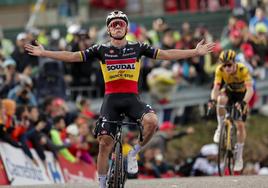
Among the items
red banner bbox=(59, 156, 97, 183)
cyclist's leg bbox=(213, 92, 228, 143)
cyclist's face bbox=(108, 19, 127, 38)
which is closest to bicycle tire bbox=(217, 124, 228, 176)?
cyclist's leg bbox=(213, 92, 228, 143)

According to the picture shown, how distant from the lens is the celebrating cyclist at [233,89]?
1888 centimetres

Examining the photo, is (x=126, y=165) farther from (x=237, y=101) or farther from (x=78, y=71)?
Answer: (x=78, y=71)

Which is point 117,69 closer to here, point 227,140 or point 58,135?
point 227,140

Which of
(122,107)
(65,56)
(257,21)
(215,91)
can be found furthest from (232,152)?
(257,21)

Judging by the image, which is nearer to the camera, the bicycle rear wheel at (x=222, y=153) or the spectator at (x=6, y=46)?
the bicycle rear wheel at (x=222, y=153)

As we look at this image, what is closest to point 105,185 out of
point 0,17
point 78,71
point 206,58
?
point 78,71

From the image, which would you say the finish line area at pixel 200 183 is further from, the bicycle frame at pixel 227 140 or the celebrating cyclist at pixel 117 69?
the celebrating cyclist at pixel 117 69

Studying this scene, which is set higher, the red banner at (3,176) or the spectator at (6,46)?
the spectator at (6,46)

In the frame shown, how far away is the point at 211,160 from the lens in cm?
2380

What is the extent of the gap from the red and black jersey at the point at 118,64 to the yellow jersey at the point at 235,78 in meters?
3.92

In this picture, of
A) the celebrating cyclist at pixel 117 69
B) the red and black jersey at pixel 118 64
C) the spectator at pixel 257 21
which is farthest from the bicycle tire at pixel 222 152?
the spectator at pixel 257 21

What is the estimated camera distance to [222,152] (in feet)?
64.7

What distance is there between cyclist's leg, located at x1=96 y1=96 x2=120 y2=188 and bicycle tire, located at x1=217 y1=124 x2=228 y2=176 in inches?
177

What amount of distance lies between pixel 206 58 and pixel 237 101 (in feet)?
26.7
